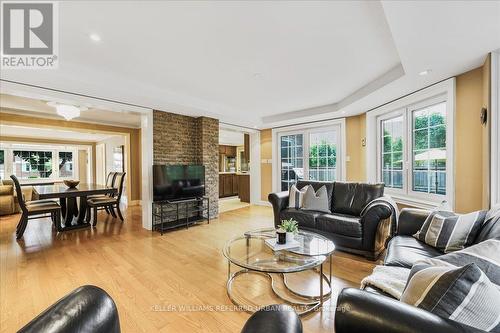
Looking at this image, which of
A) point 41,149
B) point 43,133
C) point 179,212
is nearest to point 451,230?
point 179,212

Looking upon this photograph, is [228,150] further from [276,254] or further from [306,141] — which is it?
[276,254]

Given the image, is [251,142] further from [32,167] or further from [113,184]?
[32,167]

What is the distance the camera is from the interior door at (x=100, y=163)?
8484mm

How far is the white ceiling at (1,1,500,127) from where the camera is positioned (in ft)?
5.70

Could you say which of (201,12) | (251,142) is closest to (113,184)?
(251,142)

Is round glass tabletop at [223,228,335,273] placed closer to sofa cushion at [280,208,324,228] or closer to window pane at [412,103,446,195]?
sofa cushion at [280,208,324,228]

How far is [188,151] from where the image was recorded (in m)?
4.73

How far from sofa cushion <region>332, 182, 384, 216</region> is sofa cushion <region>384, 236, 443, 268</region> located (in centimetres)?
119

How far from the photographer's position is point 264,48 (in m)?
2.41

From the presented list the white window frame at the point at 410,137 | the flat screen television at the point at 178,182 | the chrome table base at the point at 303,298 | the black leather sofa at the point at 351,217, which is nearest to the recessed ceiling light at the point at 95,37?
the flat screen television at the point at 178,182

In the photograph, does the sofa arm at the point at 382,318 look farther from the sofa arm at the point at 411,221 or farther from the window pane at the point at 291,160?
the window pane at the point at 291,160

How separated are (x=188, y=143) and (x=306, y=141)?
116 inches

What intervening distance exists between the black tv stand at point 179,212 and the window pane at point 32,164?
7758 mm

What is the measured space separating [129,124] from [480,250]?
6.96 meters
